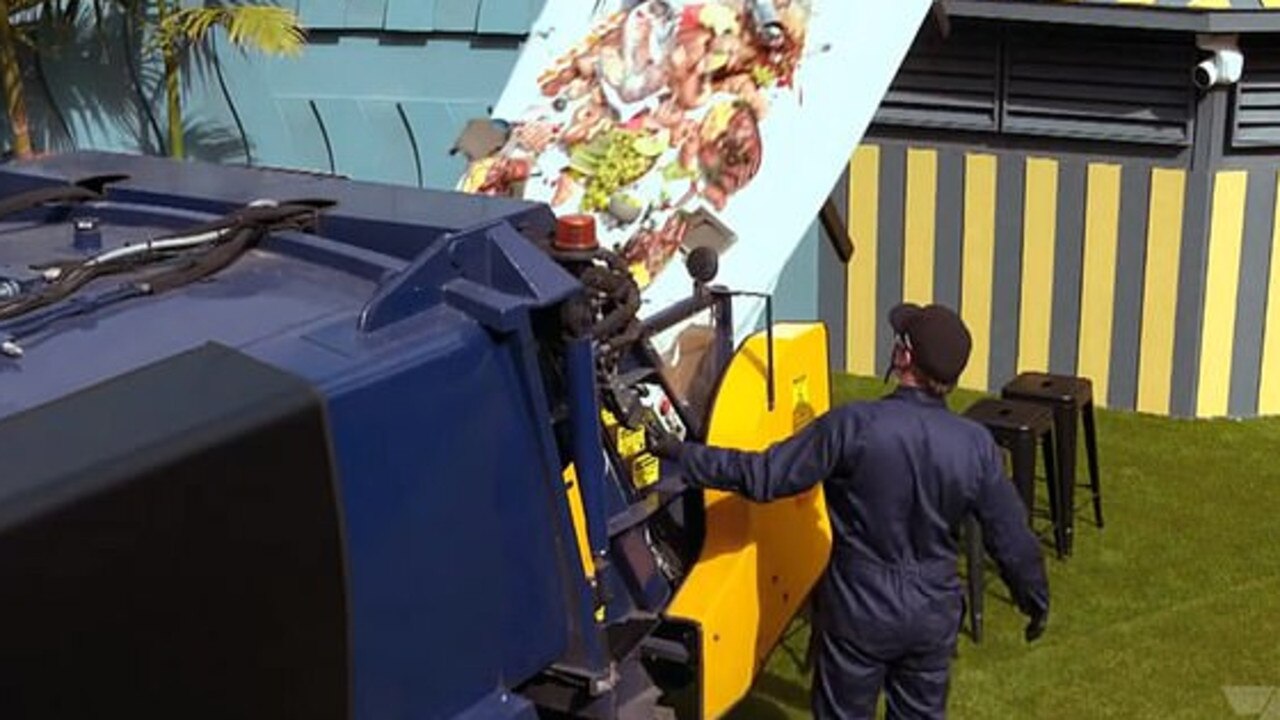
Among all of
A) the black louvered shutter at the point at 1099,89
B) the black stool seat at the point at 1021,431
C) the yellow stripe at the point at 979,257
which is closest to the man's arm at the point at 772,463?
the black stool seat at the point at 1021,431

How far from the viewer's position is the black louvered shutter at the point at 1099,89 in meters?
8.36

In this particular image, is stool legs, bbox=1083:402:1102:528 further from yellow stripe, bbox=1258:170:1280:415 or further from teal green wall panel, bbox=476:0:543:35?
teal green wall panel, bbox=476:0:543:35

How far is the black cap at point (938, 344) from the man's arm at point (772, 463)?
232 millimetres

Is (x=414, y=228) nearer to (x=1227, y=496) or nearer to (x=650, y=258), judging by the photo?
(x=650, y=258)

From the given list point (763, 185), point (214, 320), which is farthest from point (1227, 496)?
point (214, 320)

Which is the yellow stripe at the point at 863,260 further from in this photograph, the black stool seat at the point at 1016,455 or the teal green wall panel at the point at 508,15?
the black stool seat at the point at 1016,455

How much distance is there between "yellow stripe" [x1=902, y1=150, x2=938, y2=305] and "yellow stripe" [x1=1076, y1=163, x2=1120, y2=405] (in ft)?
2.68

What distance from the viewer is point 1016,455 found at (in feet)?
21.1

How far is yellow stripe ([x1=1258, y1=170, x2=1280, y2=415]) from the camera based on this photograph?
8492 millimetres

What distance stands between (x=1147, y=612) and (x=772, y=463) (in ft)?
9.11

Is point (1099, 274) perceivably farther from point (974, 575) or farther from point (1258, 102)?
point (974, 575)

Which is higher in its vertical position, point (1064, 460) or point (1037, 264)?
point (1037, 264)

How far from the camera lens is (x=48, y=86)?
809 centimetres

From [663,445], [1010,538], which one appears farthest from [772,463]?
[1010,538]
